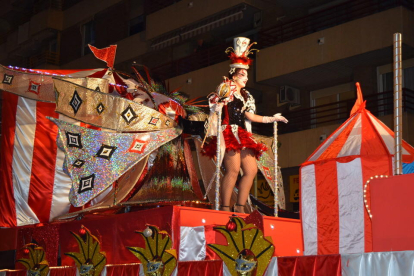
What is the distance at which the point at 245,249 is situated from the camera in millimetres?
4203

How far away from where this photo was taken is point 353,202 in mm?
4176

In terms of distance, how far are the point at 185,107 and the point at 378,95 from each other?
18.2ft

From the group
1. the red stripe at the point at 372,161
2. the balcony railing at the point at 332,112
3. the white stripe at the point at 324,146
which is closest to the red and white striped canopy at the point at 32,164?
the white stripe at the point at 324,146

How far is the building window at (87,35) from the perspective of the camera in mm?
17859

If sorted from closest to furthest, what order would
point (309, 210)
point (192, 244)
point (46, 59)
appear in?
point (309, 210) < point (192, 244) < point (46, 59)

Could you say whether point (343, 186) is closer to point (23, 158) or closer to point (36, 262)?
point (36, 262)

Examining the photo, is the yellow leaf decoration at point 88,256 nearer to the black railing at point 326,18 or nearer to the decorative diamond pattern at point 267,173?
the decorative diamond pattern at point 267,173

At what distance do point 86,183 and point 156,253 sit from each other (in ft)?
4.17

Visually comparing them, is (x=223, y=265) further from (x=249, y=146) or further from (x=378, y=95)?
(x=378, y=95)

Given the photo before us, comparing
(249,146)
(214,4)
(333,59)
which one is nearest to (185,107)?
(249,146)


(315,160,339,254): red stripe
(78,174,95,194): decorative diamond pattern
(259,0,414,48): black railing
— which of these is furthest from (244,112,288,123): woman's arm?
(259,0,414,48): black railing

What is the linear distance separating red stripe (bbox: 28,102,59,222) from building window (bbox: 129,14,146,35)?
1003 centimetres

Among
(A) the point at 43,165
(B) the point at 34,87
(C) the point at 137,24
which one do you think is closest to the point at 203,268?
(A) the point at 43,165

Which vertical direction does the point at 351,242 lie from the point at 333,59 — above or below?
below
